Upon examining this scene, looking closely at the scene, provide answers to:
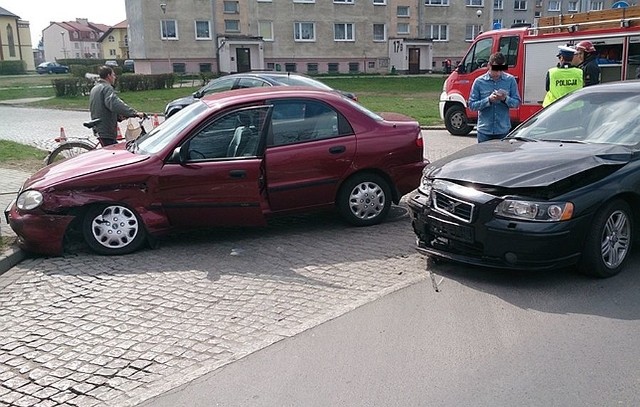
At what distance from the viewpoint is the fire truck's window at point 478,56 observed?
1472 centimetres

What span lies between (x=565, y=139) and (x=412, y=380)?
342 centimetres

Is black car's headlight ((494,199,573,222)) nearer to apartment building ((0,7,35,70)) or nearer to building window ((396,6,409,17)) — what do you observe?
building window ((396,6,409,17))

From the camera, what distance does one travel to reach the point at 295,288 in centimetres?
527

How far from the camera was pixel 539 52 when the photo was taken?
45.0 feet

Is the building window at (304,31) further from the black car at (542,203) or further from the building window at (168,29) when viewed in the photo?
the black car at (542,203)

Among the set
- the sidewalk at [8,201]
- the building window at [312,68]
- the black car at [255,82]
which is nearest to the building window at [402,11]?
the building window at [312,68]

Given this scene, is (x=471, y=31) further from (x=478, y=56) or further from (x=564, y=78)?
(x=564, y=78)

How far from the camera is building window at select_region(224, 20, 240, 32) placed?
50719 millimetres

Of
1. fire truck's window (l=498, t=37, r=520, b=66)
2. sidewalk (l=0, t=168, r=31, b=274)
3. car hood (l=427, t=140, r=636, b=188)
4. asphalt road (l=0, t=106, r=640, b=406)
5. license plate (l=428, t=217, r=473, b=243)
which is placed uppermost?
fire truck's window (l=498, t=37, r=520, b=66)

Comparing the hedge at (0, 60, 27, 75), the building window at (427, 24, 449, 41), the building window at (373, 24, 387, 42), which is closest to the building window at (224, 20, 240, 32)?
the building window at (373, 24, 387, 42)

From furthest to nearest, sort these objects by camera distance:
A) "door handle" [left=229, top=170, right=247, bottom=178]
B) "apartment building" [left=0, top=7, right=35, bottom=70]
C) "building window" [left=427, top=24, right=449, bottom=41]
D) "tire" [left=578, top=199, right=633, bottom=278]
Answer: "apartment building" [left=0, top=7, right=35, bottom=70] < "building window" [left=427, top=24, right=449, bottom=41] < "door handle" [left=229, top=170, right=247, bottom=178] < "tire" [left=578, top=199, right=633, bottom=278]

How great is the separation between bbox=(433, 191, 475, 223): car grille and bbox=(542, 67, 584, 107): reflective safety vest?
357 centimetres

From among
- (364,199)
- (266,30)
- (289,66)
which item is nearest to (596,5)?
(289,66)

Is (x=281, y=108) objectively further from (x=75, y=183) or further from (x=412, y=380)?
(x=412, y=380)
